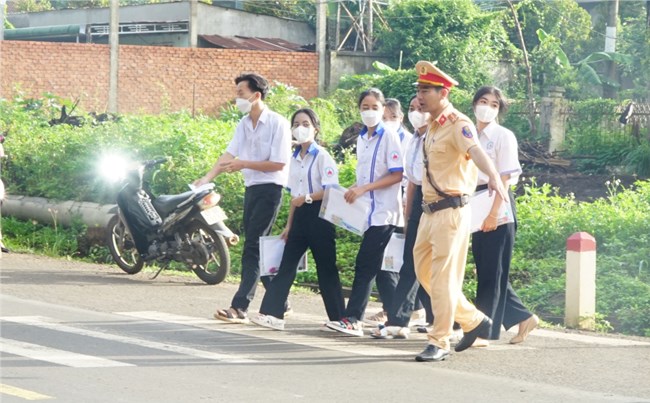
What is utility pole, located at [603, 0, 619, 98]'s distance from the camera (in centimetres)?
3953

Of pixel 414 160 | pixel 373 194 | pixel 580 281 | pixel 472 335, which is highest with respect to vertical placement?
pixel 414 160

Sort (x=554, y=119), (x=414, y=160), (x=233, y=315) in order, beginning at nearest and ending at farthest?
(x=414, y=160) < (x=233, y=315) < (x=554, y=119)

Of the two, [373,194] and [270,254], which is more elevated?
[373,194]

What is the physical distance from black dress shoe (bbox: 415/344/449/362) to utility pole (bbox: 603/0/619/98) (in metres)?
33.3

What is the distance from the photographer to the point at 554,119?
28594 mm

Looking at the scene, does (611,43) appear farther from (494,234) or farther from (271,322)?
(494,234)

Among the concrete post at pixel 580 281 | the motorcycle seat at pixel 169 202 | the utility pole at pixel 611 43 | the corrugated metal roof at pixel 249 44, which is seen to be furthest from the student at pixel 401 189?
the utility pole at pixel 611 43

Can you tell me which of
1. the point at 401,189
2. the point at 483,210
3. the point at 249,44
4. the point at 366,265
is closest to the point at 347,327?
the point at 366,265

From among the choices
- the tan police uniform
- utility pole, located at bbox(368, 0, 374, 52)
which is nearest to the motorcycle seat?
the tan police uniform

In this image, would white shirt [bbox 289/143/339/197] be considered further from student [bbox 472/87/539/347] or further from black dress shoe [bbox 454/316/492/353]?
black dress shoe [bbox 454/316/492/353]

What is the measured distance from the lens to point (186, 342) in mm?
8367

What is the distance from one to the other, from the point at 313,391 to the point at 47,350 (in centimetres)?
215

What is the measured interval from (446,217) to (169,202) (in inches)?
197

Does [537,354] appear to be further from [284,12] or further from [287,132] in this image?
Answer: [284,12]
